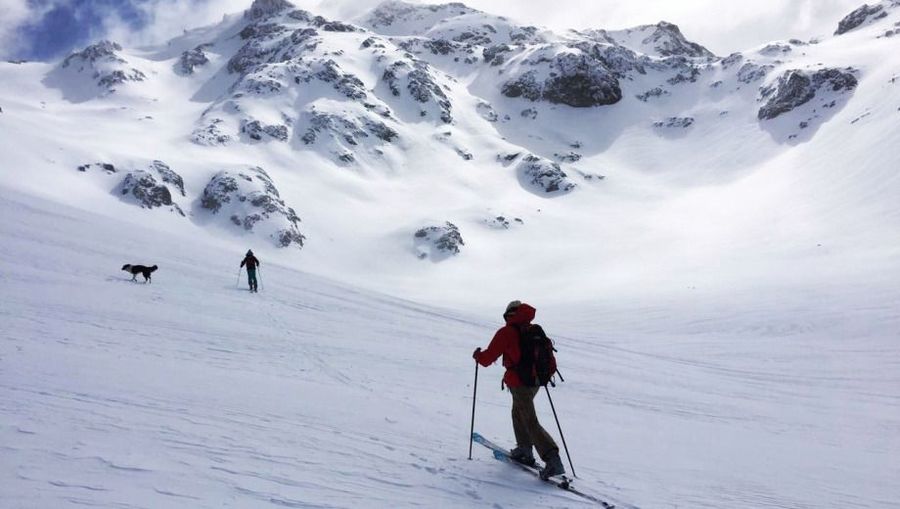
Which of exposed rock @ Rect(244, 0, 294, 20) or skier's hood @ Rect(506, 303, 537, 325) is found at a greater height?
exposed rock @ Rect(244, 0, 294, 20)

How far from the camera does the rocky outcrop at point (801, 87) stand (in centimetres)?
9431

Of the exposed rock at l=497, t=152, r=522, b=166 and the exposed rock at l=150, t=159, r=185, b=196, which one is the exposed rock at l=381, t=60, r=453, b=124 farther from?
the exposed rock at l=150, t=159, r=185, b=196

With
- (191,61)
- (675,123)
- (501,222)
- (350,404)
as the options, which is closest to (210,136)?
(501,222)

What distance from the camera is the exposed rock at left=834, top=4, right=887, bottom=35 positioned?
128 metres

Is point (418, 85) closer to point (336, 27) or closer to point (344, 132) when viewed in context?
point (344, 132)

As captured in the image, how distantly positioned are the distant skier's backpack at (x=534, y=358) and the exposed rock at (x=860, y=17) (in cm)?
16005

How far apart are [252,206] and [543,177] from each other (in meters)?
46.2

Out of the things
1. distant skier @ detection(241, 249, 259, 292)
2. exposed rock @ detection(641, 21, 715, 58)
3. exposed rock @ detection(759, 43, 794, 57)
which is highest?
exposed rock @ detection(641, 21, 715, 58)

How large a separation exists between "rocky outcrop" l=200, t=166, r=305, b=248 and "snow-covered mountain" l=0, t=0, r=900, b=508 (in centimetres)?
33

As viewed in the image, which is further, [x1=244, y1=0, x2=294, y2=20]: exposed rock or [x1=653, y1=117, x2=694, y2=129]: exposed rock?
[x1=244, y1=0, x2=294, y2=20]: exposed rock

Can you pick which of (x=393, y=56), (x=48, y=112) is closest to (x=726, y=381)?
(x=393, y=56)

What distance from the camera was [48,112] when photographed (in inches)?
4532

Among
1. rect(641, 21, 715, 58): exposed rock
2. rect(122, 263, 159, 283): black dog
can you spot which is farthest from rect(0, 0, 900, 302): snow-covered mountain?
rect(641, 21, 715, 58): exposed rock

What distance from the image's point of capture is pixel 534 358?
21.6 feet
